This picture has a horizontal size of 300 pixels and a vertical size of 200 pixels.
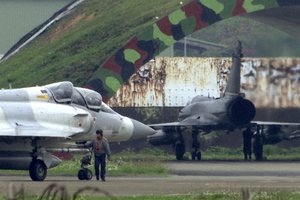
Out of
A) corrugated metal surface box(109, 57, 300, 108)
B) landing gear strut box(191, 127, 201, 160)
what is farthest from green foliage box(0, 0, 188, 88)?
landing gear strut box(191, 127, 201, 160)

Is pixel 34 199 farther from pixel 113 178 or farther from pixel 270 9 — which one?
pixel 270 9

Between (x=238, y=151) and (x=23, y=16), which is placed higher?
(x=23, y=16)

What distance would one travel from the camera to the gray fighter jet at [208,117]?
4606 centimetres

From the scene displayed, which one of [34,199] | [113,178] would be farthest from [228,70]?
[34,199]

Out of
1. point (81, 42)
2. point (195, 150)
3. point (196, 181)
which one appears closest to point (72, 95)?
point (196, 181)

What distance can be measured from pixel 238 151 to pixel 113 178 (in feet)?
73.2

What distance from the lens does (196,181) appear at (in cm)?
2833

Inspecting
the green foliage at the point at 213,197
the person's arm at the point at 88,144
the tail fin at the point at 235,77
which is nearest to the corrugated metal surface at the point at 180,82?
the tail fin at the point at 235,77

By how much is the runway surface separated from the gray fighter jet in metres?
6.12

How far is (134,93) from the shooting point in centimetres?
5109

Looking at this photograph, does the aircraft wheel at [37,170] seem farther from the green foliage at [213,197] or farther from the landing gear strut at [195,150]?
the landing gear strut at [195,150]

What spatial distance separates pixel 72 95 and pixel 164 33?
15.2 meters

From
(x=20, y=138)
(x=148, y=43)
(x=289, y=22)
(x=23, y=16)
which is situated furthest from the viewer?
(x=23, y=16)

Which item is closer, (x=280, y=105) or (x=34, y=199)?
(x=34, y=199)
